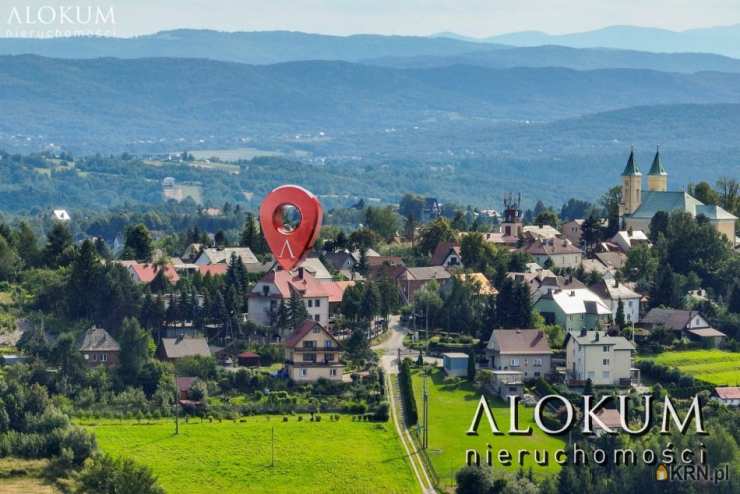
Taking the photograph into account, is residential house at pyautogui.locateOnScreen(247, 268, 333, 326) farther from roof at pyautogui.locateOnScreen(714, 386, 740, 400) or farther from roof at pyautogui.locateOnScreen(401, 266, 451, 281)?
roof at pyautogui.locateOnScreen(714, 386, 740, 400)

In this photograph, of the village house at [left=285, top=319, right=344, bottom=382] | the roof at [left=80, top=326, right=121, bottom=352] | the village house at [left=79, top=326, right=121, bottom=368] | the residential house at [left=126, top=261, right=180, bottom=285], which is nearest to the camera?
the village house at [left=285, top=319, right=344, bottom=382]

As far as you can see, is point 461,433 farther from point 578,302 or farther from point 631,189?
point 631,189

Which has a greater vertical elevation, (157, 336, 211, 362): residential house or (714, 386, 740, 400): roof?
(157, 336, 211, 362): residential house

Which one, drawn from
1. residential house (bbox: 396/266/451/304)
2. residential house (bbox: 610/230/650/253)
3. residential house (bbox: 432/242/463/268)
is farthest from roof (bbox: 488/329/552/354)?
residential house (bbox: 610/230/650/253)

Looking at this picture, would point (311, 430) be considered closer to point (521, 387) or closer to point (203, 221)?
point (521, 387)

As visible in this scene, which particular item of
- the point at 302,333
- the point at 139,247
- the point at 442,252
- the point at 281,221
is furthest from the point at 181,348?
the point at 281,221

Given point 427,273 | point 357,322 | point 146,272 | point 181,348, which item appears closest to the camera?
point 181,348

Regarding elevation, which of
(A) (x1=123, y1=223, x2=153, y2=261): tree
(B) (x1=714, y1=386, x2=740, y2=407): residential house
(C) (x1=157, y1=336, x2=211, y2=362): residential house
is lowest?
(B) (x1=714, y1=386, x2=740, y2=407): residential house
